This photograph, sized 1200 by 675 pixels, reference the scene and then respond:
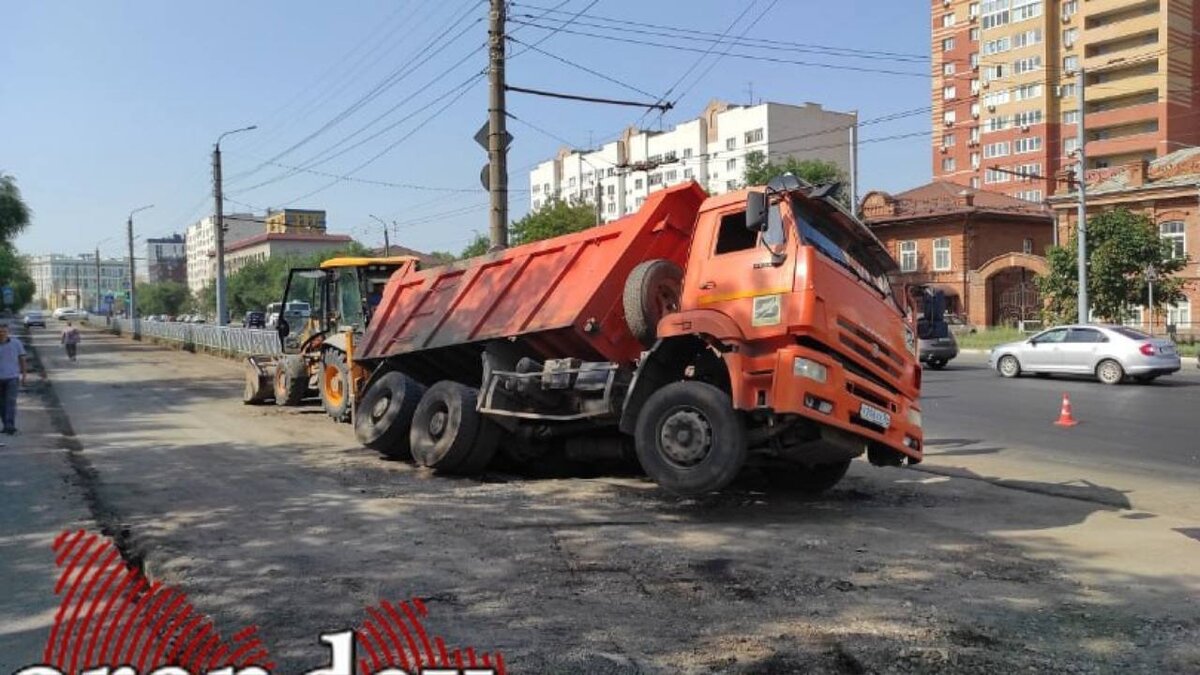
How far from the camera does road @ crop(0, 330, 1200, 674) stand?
16.0 feet

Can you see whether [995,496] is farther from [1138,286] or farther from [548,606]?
[1138,286]

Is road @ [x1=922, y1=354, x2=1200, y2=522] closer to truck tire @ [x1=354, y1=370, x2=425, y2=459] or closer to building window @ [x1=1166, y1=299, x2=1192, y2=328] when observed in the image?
truck tire @ [x1=354, y1=370, x2=425, y2=459]

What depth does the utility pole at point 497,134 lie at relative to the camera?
640 inches

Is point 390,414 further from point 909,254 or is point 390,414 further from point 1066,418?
point 909,254

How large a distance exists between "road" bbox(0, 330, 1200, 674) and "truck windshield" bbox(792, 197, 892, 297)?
206 centimetres

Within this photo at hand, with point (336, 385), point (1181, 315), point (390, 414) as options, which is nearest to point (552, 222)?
point (1181, 315)

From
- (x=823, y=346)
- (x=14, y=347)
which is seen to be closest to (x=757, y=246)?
(x=823, y=346)

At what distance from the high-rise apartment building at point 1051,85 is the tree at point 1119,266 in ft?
111

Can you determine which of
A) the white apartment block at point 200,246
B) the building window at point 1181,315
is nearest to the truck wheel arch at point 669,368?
the building window at point 1181,315

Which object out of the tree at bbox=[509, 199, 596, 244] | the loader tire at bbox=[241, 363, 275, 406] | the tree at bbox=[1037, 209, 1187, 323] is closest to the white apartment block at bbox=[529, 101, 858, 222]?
the tree at bbox=[509, 199, 596, 244]

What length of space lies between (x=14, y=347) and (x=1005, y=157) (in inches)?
3480

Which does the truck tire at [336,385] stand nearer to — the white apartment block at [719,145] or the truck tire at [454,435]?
the truck tire at [454,435]

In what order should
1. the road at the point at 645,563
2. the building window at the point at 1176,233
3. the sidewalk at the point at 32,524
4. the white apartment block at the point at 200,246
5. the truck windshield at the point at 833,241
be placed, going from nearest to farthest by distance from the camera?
the road at the point at 645,563 < the sidewalk at the point at 32,524 < the truck windshield at the point at 833,241 < the building window at the point at 1176,233 < the white apartment block at the point at 200,246

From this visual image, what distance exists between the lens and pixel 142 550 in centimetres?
682
